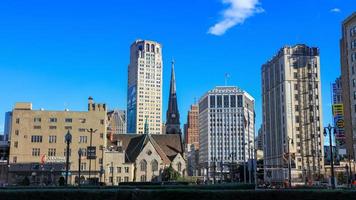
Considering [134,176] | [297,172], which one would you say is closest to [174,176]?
[134,176]

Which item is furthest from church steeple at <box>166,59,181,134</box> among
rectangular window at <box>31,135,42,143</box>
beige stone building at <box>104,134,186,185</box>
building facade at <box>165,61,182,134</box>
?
rectangular window at <box>31,135,42,143</box>

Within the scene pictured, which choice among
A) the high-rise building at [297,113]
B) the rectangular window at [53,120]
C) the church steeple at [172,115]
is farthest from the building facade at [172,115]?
the rectangular window at [53,120]

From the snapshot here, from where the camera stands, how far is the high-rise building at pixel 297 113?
145000mm

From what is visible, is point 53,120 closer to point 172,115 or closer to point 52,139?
point 52,139

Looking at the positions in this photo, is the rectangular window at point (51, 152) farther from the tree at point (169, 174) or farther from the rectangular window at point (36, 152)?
the tree at point (169, 174)

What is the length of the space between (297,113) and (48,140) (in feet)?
255

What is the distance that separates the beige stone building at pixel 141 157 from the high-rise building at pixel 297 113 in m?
32.6

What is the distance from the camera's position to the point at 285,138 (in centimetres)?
14725

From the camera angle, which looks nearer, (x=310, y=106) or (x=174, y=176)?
(x=174, y=176)

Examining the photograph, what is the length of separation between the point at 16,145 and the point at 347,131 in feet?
287

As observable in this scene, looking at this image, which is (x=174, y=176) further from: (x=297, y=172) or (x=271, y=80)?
(x=271, y=80)

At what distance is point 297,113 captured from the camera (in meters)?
149

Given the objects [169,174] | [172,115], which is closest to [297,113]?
[169,174]

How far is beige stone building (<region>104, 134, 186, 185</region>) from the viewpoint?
136 m
